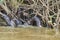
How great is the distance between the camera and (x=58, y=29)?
9.84 ft

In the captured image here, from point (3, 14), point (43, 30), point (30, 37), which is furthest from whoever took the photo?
point (3, 14)

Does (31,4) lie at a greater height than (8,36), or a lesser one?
greater

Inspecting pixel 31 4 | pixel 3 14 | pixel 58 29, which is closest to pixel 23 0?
pixel 31 4

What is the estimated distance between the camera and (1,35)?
2916 millimetres

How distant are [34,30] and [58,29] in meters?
0.30

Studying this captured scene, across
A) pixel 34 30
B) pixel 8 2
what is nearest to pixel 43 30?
pixel 34 30

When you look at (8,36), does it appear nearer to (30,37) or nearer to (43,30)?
(30,37)

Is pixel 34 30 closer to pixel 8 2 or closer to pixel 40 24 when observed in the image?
pixel 40 24

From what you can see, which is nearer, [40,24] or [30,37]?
[30,37]

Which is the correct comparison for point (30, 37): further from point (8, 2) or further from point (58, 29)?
point (8, 2)

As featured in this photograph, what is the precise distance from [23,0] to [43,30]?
1.54ft

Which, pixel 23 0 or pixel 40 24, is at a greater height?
pixel 23 0

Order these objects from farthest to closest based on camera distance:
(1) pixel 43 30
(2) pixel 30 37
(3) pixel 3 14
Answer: (3) pixel 3 14 < (1) pixel 43 30 < (2) pixel 30 37

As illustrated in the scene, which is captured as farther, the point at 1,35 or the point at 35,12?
the point at 35,12
